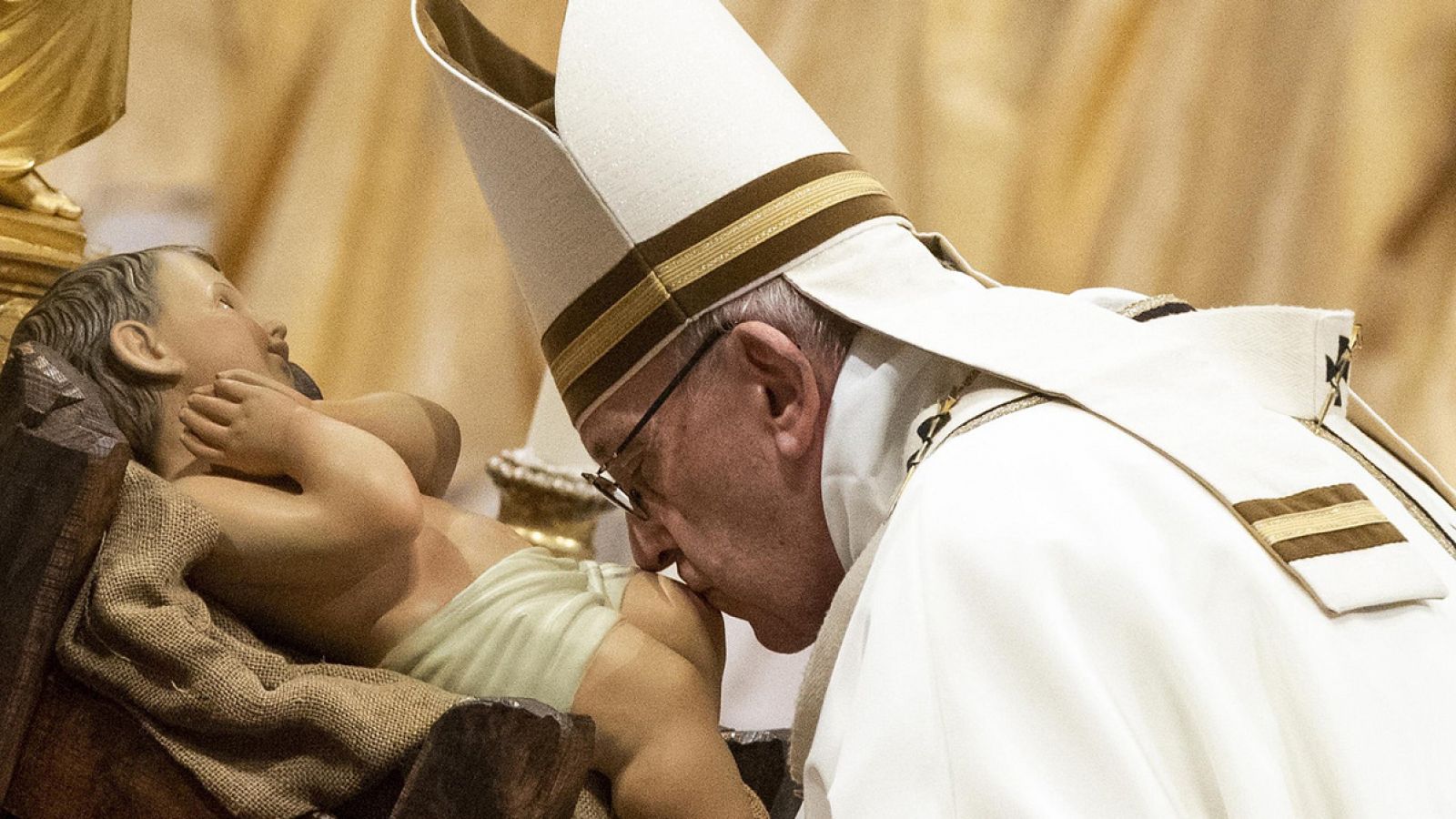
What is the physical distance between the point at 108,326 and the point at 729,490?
2.25 feet

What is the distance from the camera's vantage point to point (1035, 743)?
1.23 m

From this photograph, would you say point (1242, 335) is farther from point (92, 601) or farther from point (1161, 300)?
point (92, 601)

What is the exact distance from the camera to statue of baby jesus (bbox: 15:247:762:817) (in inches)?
63.6

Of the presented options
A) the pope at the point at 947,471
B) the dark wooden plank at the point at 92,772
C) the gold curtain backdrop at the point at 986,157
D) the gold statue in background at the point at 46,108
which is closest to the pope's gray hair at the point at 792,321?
the pope at the point at 947,471

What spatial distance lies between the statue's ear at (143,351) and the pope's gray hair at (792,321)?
0.56m

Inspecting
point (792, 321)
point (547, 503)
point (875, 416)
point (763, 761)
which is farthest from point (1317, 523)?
point (547, 503)

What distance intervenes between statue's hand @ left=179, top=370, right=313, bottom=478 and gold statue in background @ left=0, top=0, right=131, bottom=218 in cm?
95

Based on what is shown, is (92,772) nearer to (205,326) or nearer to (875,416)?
(205,326)

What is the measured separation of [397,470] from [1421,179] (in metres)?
A: 2.33

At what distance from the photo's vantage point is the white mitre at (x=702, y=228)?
152cm

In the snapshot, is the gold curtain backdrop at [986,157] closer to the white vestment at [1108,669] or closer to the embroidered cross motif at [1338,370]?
the embroidered cross motif at [1338,370]

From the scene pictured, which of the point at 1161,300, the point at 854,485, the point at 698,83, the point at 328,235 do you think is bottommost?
the point at 328,235

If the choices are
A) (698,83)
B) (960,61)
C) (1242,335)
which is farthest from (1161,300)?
(960,61)

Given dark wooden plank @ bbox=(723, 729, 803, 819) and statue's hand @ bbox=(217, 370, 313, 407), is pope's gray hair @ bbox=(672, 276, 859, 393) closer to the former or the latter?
statue's hand @ bbox=(217, 370, 313, 407)
